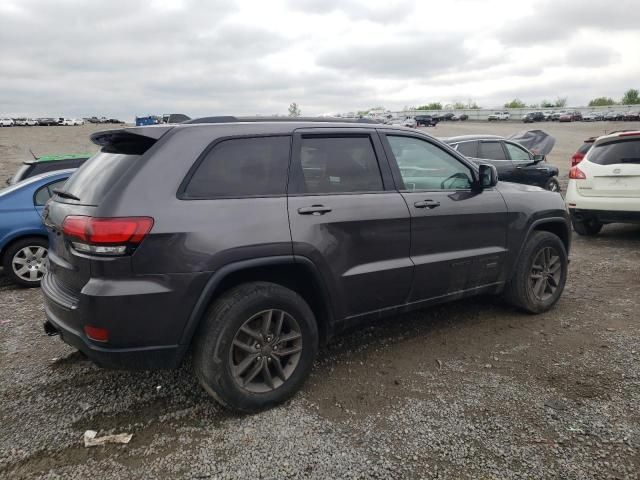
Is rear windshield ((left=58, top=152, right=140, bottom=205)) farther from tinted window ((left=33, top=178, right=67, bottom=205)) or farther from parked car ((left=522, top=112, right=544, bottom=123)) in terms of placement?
parked car ((left=522, top=112, right=544, bottom=123))

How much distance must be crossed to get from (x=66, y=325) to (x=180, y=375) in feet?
3.32

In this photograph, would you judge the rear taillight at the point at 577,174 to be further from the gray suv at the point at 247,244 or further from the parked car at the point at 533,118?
the parked car at the point at 533,118

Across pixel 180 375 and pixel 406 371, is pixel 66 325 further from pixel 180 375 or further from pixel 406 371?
pixel 406 371

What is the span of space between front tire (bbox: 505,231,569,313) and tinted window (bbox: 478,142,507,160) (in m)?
6.14

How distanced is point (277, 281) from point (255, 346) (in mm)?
454

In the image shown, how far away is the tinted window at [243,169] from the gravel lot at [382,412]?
1.40 metres

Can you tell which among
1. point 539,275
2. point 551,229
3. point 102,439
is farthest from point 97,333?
point 551,229

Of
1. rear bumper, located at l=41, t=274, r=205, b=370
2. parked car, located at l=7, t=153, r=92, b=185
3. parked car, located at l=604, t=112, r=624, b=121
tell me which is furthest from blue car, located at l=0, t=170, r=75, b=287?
parked car, located at l=604, t=112, r=624, b=121

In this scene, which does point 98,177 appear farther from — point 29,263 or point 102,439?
point 29,263

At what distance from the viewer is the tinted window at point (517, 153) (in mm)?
10914

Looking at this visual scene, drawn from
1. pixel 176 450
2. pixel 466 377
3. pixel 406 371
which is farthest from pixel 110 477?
pixel 466 377

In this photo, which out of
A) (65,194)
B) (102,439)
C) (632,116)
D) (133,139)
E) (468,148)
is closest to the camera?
(102,439)

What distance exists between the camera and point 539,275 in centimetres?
471

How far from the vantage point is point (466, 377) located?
11.6 feet
